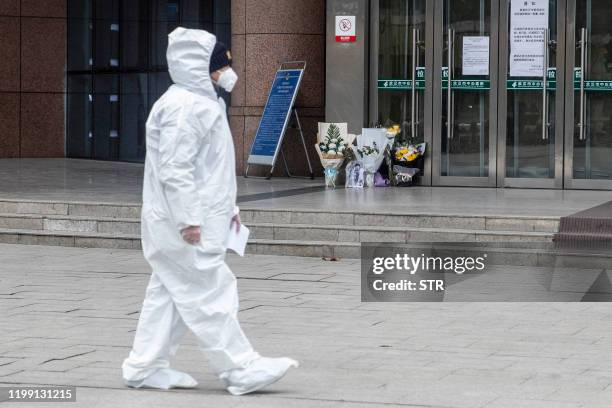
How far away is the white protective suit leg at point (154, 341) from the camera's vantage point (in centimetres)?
603

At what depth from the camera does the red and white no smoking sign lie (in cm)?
1630

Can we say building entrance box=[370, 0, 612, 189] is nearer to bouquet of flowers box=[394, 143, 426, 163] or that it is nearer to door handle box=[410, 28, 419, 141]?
door handle box=[410, 28, 419, 141]

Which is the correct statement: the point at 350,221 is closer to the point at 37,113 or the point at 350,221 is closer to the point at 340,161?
the point at 340,161

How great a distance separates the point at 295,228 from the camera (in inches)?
472

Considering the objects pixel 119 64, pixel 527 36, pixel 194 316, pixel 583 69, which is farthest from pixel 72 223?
pixel 119 64

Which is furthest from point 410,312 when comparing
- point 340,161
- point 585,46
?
point 585,46

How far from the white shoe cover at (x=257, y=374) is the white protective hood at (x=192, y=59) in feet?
4.45

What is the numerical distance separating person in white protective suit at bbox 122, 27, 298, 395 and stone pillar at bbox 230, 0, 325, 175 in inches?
430

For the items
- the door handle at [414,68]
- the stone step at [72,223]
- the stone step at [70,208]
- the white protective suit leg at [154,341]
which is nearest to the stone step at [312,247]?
the stone step at [72,223]

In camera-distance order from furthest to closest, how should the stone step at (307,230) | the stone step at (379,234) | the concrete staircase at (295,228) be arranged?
the concrete staircase at (295,228)
the stone step at (307,230)
the stone step at (379,234)

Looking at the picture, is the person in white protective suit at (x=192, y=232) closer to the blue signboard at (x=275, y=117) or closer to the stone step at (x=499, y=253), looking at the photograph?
the stone step at (x=499, y=253)

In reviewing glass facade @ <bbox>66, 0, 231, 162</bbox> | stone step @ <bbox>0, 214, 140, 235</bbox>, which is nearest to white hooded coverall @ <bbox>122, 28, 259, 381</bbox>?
stone step @ <bbox>0, 214, 140, 235</bbox>

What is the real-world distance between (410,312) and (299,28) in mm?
9052

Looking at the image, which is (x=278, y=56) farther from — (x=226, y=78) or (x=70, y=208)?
(x=226, y=78)
